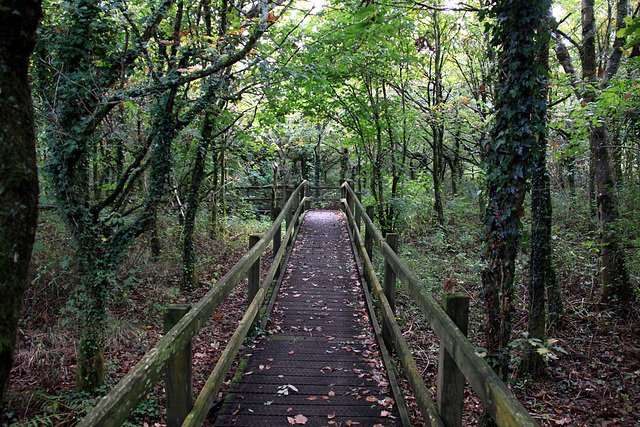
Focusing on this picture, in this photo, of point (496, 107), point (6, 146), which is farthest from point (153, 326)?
point (496, 107)

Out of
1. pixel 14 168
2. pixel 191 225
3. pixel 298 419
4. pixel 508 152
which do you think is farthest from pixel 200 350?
pixel 508 152

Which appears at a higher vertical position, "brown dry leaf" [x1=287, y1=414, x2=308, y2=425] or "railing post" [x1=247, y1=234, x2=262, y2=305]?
"railing post" [x1=247, y1=234, x2=262, y2=305]

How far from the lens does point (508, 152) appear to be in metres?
2.90

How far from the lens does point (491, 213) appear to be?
3.06m

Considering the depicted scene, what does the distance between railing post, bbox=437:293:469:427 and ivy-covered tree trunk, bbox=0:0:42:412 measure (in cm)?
224

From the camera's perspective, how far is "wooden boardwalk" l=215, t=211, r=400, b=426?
2.98m

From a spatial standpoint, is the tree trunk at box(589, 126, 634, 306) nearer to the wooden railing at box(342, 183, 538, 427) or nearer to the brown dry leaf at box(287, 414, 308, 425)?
the wooden railing at box(342, 183, 538, 427)

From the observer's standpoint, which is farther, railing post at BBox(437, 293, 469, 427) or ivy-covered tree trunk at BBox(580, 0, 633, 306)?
ivy-covered tree trunk at BBox(580, 0, 633, 306)

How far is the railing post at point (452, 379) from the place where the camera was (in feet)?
7.48

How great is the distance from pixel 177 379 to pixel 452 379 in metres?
1.71

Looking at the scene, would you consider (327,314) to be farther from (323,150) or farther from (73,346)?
(323,150)

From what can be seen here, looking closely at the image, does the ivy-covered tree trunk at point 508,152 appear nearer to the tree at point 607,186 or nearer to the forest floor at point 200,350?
the forest floor at point 200,350

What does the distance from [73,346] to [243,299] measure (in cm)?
308

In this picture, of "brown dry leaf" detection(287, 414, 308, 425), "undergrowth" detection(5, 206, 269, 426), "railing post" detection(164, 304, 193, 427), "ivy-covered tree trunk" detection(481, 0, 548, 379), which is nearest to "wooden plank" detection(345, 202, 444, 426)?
"ivy-covered tree trunk" detection(481, 0, 548, 379)
